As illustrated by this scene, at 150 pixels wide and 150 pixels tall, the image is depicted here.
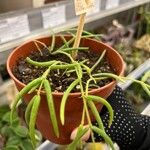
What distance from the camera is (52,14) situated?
3.07 feet

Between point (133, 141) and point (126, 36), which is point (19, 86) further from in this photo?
point (126, 36)

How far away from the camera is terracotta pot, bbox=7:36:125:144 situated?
0.47 metres

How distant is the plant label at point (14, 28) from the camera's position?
0.81m

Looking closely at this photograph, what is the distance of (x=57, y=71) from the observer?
536mm

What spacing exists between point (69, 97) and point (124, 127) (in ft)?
1.27

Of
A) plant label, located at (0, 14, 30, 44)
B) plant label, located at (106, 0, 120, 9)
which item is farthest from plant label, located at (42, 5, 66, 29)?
plant label, located at (106, 0, 120, 9)

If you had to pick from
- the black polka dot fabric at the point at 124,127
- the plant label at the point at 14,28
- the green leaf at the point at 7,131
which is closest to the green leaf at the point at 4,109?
the green leaf at the point at 7,131

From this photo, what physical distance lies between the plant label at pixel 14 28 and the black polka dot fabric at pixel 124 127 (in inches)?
12.7

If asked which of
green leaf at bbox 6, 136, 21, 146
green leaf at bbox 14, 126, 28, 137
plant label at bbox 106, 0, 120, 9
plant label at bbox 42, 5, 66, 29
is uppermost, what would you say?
plant label at bbox 42, 5, 66, 29

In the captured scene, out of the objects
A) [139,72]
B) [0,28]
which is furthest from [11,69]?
[139,72]

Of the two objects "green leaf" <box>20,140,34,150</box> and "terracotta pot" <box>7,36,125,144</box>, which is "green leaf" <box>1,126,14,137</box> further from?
"terracotta pot" <box>7,36,125,144</box>

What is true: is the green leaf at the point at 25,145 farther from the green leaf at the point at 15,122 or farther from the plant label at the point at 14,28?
the plant label at the point at 14,28

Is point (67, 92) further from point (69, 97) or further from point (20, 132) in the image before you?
point (20, 132)

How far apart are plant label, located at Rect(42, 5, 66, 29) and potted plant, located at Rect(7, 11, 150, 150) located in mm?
309
